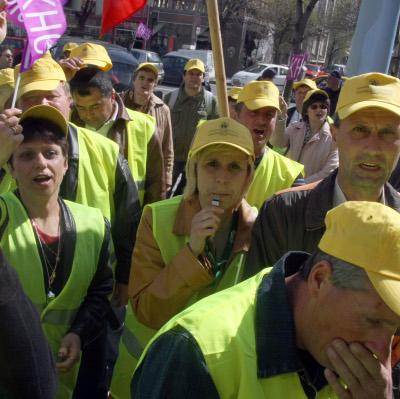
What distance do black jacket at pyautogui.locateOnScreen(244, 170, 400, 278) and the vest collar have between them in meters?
0.06

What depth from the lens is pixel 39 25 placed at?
2564 mm

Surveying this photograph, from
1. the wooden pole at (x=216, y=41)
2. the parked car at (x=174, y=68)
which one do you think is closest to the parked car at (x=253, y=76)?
the parked car at (x=174, y=68)

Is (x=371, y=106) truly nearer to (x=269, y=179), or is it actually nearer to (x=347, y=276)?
(x=269, y=179)

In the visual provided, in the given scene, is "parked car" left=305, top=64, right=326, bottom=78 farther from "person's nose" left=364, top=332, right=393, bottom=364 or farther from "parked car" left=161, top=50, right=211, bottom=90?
A: "person's nose" left=364, top=332, right=393, bottom=364

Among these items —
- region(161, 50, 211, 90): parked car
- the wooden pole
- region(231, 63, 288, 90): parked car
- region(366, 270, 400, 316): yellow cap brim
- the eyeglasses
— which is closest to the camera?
region(366, 270, 400, 316): yellow cap brim

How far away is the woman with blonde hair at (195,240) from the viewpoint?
7.62ft

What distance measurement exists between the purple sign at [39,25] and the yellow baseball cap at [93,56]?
135cm

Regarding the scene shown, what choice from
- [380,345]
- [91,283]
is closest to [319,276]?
[380,345]

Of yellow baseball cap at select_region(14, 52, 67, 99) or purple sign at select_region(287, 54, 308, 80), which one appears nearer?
yellow baseball cap at select_region(14, 52, 67, 99)

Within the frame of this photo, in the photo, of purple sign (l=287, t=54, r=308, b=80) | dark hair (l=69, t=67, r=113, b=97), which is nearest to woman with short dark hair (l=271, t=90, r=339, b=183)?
dark hair (l=69, t=67, r=113, b=97)

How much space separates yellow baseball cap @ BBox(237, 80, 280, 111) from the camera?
3.80 metres

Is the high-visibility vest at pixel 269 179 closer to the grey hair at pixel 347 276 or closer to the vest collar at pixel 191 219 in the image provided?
the vest collar at pixel 191 219

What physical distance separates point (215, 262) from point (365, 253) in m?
1.01

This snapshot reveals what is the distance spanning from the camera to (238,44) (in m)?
41.8
